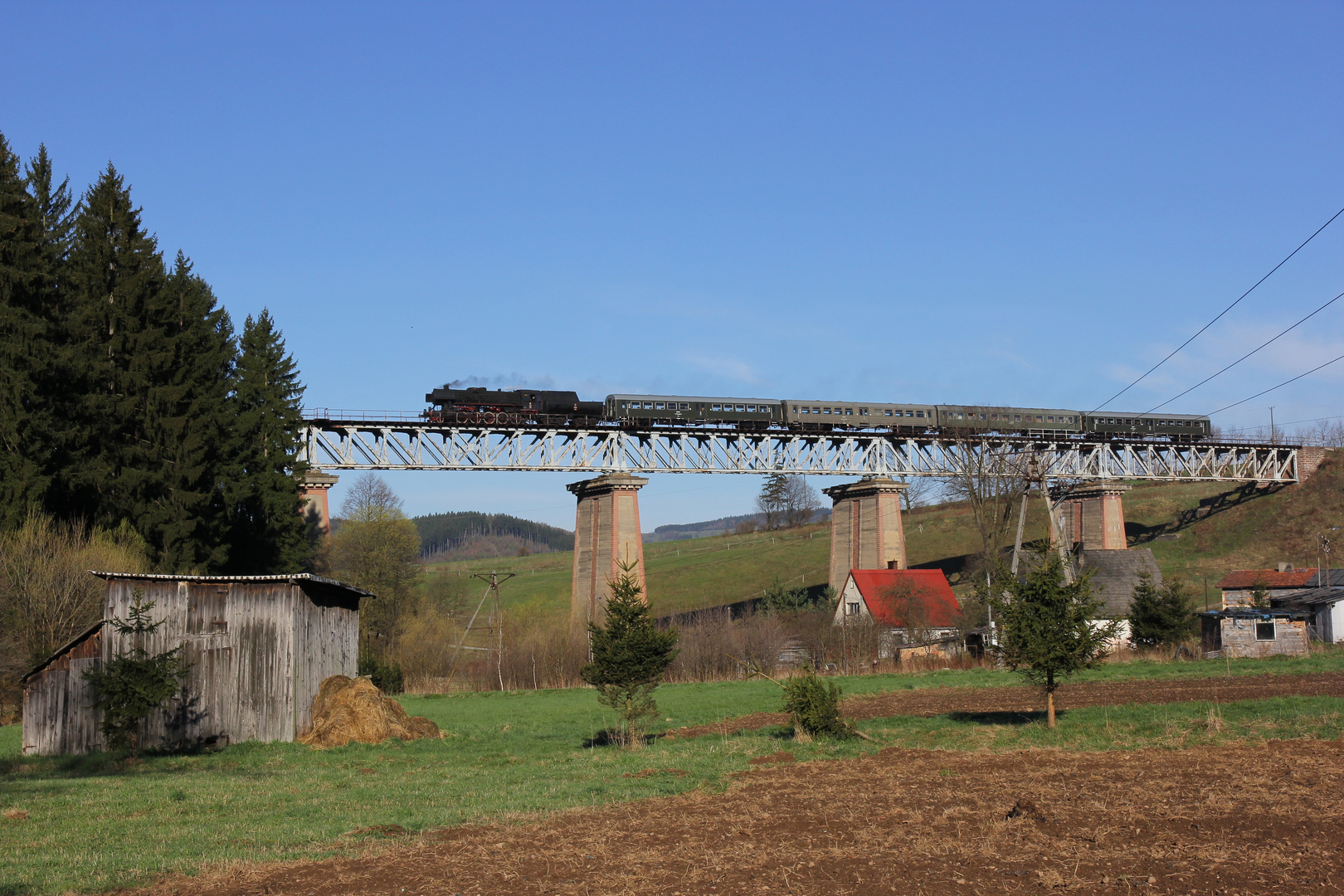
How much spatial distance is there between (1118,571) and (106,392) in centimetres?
5025

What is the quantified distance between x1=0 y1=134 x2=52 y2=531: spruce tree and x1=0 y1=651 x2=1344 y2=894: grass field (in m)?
8.87

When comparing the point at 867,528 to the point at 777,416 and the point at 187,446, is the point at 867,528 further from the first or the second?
the point at 187,446

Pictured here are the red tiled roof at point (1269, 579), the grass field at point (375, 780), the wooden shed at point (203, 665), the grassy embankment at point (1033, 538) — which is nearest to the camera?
the grass field at point (375, 780)

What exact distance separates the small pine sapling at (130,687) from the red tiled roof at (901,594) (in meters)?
36.8

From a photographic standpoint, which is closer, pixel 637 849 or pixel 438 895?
pixel 438 895

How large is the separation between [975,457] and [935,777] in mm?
53159

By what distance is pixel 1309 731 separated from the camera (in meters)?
20.4

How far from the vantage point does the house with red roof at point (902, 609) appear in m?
53.2

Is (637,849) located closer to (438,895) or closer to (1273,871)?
(438,895)

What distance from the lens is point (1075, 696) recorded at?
3061 centimetres

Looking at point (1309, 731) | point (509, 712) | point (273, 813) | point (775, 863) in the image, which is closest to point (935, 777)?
point (775, 863)

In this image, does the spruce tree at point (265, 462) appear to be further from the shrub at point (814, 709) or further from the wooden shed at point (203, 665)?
the shrub at point (814, 709)

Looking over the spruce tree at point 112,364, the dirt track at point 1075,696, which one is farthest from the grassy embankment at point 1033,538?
the dirt track at point 1075,696

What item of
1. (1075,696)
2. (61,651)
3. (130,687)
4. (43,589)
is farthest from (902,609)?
(61,651)
